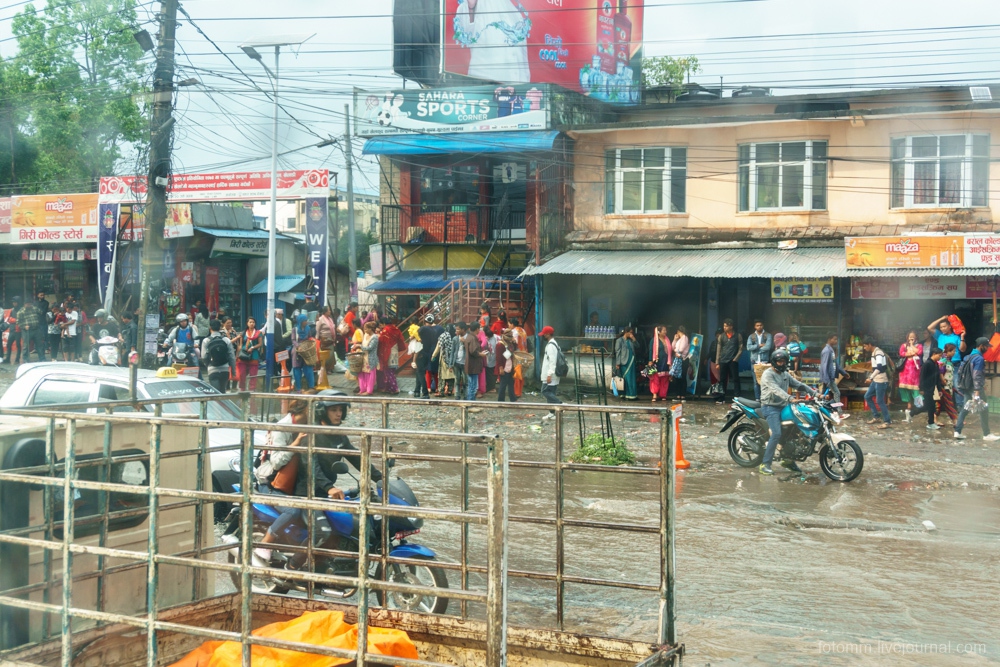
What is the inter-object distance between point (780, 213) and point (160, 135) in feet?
41.2

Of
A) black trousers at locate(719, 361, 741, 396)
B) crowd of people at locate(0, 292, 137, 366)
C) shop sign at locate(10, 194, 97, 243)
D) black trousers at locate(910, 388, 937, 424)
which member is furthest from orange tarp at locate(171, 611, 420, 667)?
shop sign at locate(10, 194, 97, 243)

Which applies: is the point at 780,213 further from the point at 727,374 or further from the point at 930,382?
the point at 930,382

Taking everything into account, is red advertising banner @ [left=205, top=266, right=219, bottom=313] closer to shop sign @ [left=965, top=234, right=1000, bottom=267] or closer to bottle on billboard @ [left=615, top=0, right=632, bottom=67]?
bottle on billboard @ [left=615, top=0, right=632, bottom=67]

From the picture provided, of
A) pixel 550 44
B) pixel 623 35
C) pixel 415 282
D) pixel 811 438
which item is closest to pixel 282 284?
pixel 415 282

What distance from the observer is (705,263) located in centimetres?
1914

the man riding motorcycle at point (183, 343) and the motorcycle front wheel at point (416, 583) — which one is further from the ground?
the man riding motorcycle at point (183, 343)

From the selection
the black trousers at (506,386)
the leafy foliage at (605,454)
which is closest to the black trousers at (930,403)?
the leafy foliage at (605,454)

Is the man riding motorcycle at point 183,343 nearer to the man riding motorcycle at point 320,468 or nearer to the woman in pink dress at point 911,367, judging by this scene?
the woman in pink dress at point 911,367

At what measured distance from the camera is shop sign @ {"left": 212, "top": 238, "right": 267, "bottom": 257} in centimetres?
3075

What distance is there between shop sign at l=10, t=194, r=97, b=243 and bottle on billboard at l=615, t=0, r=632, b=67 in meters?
16.6

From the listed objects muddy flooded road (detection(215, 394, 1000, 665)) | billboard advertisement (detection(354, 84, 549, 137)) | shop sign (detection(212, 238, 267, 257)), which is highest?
billboard advertisement (detection(354, 84, 549, 137))

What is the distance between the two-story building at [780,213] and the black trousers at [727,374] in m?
1.68

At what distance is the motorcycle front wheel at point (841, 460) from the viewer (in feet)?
36.7

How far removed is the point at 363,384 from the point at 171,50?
25.5ft
